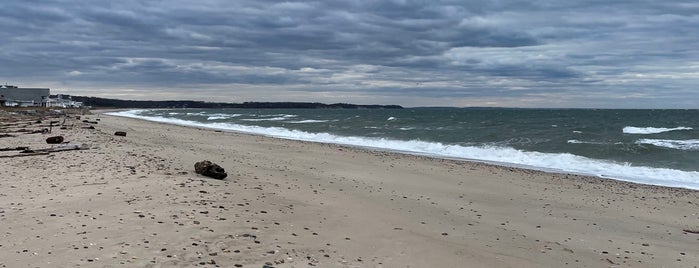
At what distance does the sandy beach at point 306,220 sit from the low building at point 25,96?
89.9 metres

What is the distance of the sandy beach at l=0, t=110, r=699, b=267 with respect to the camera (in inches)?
193

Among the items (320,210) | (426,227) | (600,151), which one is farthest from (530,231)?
(600,151)

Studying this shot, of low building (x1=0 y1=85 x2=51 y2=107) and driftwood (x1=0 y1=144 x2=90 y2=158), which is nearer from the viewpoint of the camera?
driftwood (x1=0 y1=144 x2=90 y2=158)

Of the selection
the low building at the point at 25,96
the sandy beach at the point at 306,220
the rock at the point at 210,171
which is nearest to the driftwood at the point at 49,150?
the sandy beach at the point at 306,220

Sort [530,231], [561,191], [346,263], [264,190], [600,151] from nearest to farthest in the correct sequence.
A: [346,263] → [530,231] → [264,190] → [561,191] → [600,151]

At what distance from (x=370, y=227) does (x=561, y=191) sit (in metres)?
6.38

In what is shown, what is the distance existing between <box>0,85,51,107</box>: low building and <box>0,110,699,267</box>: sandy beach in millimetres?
89942

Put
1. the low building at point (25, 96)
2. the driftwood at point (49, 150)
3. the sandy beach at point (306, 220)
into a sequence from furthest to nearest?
the low building at point (25, 96) < the driftwood at point (49, 150) < the sandy beach at point (306, 220)

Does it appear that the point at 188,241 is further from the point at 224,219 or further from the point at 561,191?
the point at 561,191

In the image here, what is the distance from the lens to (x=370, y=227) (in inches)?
255

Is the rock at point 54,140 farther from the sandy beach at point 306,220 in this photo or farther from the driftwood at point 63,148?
the sandy beach at point 306,220

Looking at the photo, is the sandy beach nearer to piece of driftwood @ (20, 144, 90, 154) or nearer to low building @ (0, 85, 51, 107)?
piece of driftwood @ (20, 144, 90, 154)

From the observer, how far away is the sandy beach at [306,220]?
4.90 m

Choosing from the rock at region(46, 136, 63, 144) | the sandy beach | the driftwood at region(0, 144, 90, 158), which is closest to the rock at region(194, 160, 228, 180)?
the sandy beach
